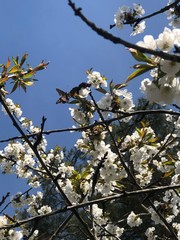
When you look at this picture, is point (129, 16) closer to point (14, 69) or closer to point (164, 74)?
point (14, 69)

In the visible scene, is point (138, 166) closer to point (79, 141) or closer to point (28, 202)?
point (79, 141)

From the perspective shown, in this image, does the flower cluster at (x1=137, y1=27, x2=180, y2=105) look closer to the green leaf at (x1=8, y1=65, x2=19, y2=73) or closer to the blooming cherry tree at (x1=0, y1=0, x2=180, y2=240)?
the blooming cherry tree at (x1=0, y1=0, x2=180, y2=240)

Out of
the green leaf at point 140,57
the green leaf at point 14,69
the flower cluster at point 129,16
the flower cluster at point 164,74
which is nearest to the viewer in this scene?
A: the flower cluster at point 164,74

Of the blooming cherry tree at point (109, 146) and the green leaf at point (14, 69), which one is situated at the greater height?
the green leaf at point (14, 69)

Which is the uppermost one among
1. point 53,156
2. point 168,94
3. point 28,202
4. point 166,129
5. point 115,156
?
point 166,129

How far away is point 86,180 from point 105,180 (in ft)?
0.84

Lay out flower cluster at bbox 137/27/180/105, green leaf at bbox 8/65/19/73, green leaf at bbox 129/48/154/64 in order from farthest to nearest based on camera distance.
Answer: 1. green leaf at bbox 8/65/19/73
2. green leaf at bbox 129/48/154/64
3. flower cluster at bbox 137/27/180/105

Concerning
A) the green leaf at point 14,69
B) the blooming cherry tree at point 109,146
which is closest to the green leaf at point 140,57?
the blooming cherry tree at point 109,146

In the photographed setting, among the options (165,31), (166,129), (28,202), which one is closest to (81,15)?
(165,31)

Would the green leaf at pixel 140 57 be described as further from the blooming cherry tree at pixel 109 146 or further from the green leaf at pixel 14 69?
the green leaf at pixel 14 69

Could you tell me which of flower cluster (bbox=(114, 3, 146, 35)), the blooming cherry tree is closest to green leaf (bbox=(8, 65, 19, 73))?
the blooming cherry tree

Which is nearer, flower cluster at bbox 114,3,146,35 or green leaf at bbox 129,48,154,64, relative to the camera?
green leaf at bbox 129,48,154,64

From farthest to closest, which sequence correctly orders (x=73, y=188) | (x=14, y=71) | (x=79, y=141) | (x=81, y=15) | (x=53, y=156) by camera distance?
(x=53, y=156)
(x=79, y=141)
(x=73, y=188)
(x=14, y=71)
(x=81, y=15)

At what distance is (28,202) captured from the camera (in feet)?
17.6
